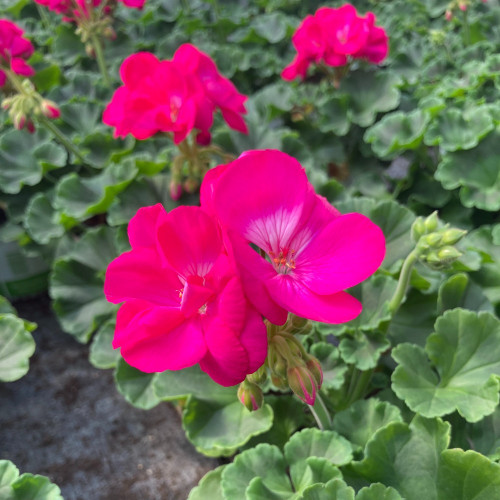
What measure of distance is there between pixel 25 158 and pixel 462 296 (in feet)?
4.76

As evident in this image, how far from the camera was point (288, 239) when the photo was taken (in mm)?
820

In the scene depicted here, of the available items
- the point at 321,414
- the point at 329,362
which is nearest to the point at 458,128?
the point at 329,362

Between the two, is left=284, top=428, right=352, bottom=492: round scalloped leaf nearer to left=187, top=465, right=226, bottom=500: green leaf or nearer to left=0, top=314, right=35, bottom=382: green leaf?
left=187, top=465, right=226, bottom=500: green leaf

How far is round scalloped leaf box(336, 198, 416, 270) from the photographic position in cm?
142

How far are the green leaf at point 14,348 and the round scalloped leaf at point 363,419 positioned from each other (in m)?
0.68

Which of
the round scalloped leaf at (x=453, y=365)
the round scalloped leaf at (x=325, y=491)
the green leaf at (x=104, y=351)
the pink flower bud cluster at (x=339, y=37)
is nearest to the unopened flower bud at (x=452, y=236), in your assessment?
the round scalloped leaf at (x=453, y=365)

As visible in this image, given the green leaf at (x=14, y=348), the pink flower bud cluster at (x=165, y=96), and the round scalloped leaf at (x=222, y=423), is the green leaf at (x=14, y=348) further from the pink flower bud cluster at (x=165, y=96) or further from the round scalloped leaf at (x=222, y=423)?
the pink flower bud cluster at (x=165, y=96)

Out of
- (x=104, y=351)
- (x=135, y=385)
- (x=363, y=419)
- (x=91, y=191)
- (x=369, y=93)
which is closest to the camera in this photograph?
(x=363, y=419)

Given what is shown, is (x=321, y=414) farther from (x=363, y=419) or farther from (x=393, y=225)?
(x=393, y=225)

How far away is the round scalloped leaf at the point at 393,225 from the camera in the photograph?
4.65 ft

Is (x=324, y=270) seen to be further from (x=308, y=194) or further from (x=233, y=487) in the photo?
(x=233, y=487)

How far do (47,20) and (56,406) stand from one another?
6.34 feet

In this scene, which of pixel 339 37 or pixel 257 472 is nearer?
pixel 257 472

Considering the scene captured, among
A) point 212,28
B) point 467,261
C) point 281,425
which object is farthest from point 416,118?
point 212,28
